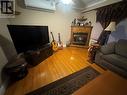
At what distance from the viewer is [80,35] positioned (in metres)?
4.25

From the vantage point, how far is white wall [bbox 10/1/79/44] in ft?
9.88

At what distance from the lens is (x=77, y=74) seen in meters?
2.08

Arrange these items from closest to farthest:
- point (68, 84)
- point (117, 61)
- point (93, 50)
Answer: point (68, 84) < point (117, 61) < point (93, 50)

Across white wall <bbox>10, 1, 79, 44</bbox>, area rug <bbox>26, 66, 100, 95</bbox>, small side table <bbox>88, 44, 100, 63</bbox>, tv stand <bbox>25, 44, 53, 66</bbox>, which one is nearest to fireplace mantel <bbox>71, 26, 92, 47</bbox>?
white wall <bbox>10, 1, 79, 44</bbox>

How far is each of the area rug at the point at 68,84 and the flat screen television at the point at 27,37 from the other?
4.28ft

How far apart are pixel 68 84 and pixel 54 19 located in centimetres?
296

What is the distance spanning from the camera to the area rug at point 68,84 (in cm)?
155

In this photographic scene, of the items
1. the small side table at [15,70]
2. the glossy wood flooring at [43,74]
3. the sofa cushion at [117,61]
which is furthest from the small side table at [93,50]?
the small side table at [15,70]

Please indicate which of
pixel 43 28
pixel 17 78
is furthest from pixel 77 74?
pixel 43 28

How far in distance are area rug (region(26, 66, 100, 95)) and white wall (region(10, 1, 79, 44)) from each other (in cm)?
243

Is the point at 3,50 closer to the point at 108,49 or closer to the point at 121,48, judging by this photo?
the point at 108,49

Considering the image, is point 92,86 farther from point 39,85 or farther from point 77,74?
point 39,85

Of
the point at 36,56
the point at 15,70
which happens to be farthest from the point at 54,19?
the point at 15,70

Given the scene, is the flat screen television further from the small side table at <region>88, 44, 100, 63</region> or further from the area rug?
the small side table at <region>88, 44, 100, 63</region>
